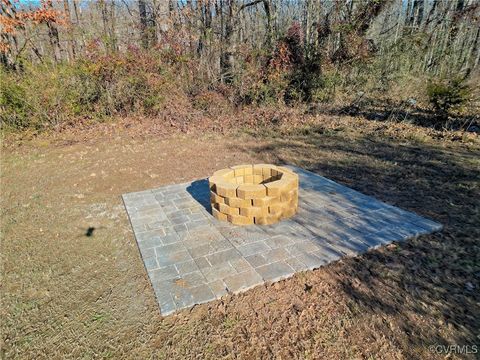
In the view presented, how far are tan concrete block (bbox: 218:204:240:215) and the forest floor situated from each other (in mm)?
1121

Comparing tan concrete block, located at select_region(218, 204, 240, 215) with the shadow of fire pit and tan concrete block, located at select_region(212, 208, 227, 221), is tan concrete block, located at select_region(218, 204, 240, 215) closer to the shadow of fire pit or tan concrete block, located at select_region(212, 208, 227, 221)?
tan concrete block, located at select_region(212, 208, 227, 221)

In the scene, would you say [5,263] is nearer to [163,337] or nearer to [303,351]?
[163,337]

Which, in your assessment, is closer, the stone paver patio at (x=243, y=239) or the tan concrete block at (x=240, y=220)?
the stone paver patio at (x=243, y=239)

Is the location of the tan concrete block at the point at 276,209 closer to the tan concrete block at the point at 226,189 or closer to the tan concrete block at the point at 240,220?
the tan concrete block at the point at 240,220

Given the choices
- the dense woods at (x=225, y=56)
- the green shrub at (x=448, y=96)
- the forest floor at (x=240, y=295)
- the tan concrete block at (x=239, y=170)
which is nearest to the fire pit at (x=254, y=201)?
the tan concrete block at (x=239, y=170)

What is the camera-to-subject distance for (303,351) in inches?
79.7

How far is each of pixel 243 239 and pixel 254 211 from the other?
15.0 inches

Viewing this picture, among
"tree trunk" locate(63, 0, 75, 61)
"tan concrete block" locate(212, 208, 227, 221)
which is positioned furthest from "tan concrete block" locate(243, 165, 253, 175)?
"tree trunk" locate(63, 0, 75, 61)

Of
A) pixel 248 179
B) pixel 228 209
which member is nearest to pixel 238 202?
pixel 228 209

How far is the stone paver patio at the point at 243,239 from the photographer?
270 cm

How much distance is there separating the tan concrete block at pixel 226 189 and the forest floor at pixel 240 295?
1177 millimetres

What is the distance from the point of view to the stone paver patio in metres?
2.70

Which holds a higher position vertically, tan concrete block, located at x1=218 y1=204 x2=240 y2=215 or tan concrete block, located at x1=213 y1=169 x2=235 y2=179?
tan concrete block, located at x1=213 y1=169 x2=235 y2=179

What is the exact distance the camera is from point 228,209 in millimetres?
3625
